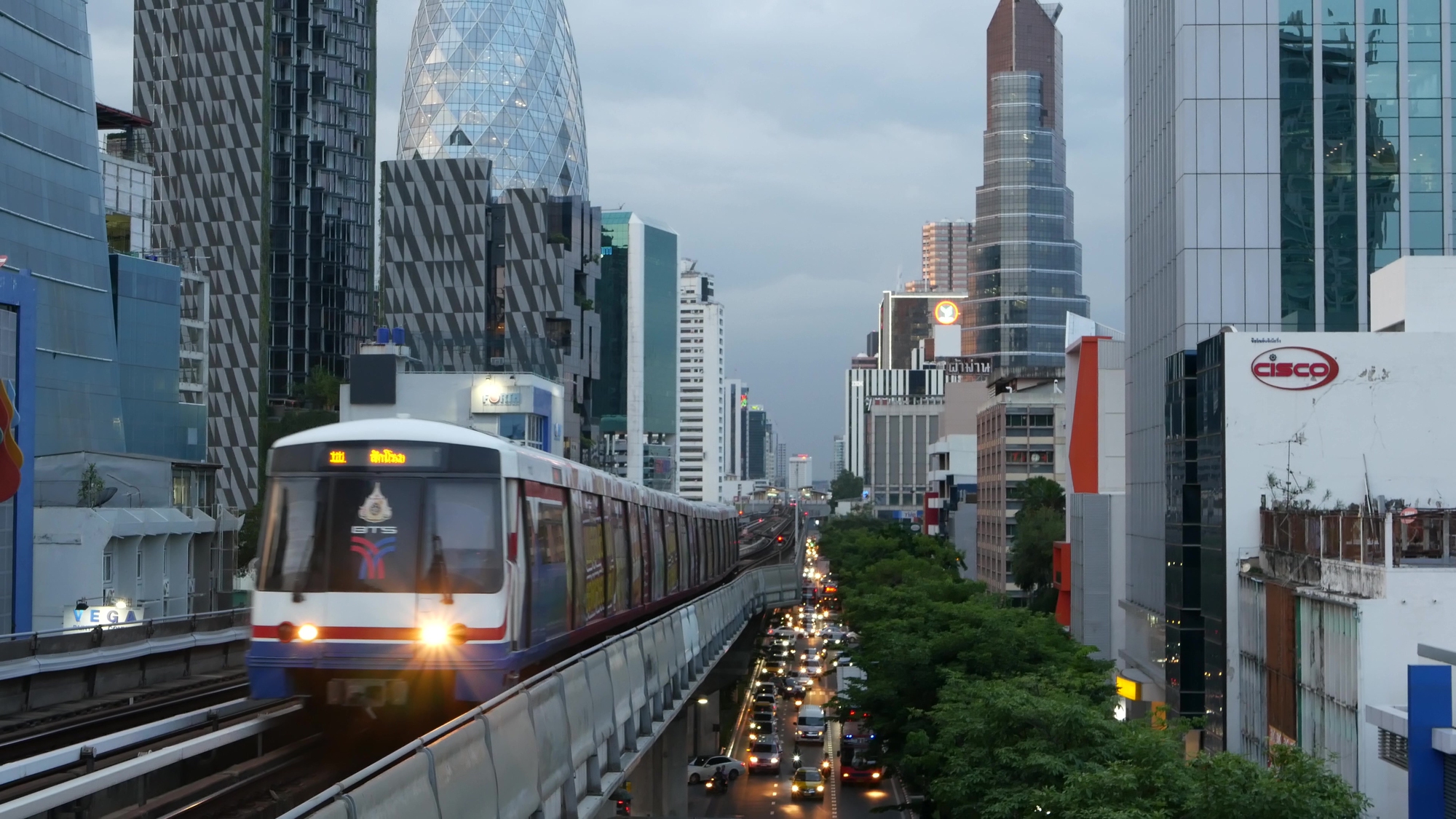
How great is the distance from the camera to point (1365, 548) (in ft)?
98.7

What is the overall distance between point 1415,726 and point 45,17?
62.0 metres

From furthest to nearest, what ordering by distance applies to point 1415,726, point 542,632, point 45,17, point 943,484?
1. point 943,484
2. point 45,17
3. point 1415,726
4. point 542,632

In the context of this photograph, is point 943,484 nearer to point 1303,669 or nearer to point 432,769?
point 1303,669

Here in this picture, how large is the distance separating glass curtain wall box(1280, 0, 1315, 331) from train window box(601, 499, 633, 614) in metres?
28.7

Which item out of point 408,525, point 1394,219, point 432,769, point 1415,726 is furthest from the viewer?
point 1394,219

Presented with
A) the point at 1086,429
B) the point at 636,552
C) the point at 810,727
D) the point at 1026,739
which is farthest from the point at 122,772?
the point at 1086,429

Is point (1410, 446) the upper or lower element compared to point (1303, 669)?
upper

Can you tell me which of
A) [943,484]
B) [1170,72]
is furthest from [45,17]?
[943,484]

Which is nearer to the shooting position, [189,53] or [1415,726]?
[1415,726]

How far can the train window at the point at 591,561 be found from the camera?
20156 mm

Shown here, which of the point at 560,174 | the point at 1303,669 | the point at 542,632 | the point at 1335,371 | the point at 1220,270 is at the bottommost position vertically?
the point at 1303,669

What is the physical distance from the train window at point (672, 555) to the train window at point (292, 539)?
1605cm

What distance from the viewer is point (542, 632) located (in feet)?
55.9

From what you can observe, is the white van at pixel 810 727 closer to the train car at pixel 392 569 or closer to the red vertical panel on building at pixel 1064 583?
the red vertical panel on building at pixel 1064 583
